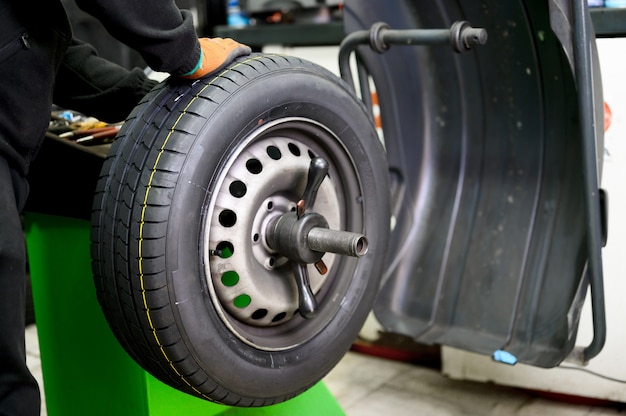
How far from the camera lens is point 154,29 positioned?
3.99ft

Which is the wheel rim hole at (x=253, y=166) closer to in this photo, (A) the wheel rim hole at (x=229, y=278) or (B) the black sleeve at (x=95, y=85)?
(A) the wheel rim hole at (x=229, y=278)

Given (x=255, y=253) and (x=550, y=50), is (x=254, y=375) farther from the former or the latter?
(x=550, y=50)

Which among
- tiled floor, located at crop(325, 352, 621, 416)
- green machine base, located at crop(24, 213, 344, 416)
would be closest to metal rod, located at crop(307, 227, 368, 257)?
green machine base, located at crop(24, 213, 344, 416)

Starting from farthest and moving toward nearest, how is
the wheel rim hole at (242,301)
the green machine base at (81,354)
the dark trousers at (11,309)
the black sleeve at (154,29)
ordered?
the green machine base at (81,354)
the wheel rim hole at (242,301)
the dark trousers at (11,309)
the black sleeve at (154,29)

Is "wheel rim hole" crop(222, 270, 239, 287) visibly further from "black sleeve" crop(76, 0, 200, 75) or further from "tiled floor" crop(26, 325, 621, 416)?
"tiled floor" crop(26, 325, 621, 416)

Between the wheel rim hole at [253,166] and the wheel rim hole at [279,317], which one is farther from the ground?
the wheel rim hole at [253,166]

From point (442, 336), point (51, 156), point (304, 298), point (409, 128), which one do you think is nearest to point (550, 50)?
point (409, 128)

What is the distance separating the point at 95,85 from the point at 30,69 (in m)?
0.32

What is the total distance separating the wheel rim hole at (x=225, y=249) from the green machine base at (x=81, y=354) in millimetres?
376

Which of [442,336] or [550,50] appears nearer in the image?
[550,50]

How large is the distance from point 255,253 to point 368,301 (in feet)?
1.06

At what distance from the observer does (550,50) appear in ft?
6.09

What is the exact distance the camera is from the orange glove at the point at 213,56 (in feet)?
4.29

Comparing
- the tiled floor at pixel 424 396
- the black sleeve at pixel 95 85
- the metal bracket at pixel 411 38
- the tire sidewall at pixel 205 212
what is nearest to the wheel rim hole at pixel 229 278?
the tire sidewall at pixel 205 212
